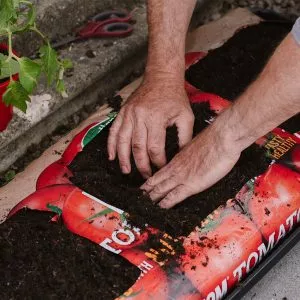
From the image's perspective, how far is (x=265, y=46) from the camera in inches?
84.0

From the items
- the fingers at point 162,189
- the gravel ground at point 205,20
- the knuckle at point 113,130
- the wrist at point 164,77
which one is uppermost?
the wrist at point 164,77

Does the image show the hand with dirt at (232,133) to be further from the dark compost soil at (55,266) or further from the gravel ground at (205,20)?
the gravel ground at (205,20)

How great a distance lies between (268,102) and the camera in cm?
147

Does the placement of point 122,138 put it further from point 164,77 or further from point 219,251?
point 219,251

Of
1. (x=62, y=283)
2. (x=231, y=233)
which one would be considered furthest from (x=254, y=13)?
(x=62, y=283)

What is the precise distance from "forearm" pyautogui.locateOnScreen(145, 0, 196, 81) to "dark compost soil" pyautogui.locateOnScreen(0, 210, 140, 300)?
57cm

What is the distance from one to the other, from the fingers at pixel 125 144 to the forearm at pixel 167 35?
23 centimetres

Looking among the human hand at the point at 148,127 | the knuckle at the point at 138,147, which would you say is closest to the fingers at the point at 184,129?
the human hand at the point at 148,127

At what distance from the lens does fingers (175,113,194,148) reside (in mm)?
1661

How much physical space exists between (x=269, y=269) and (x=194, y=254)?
0.25 m

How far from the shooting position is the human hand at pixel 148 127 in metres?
1.63

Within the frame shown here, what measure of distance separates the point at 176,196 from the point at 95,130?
328 millimetres

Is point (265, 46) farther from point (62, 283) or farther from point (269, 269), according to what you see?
point (62, 283)

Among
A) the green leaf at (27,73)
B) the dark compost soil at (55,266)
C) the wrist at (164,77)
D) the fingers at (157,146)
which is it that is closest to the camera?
the dark compost soil at (55,266)
